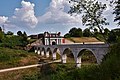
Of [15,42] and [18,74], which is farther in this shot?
[15,42]

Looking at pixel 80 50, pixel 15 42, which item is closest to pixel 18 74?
pixel 80 50

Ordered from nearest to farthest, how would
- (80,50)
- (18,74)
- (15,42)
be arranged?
(80,50)
(18,74)
(15,42)

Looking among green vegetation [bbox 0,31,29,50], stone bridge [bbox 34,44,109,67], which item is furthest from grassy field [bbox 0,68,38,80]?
green vegetation [bbox 0,31,29,50]

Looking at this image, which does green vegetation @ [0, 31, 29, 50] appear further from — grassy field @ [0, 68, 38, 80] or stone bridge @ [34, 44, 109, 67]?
grassy field @ [0, 68, 38, 80]

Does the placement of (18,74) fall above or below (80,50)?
below

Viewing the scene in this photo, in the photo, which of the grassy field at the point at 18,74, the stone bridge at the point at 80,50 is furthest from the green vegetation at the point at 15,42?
the grassy field at the point at 18,74

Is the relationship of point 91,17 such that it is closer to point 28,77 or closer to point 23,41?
point 28,77

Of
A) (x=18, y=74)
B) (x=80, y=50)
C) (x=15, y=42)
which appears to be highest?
(x=15, y=42)

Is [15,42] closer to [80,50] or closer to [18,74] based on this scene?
[18,74]

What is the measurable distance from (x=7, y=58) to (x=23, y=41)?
24857 millimetres

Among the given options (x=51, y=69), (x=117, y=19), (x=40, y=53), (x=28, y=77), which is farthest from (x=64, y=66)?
(x=40, y=53)

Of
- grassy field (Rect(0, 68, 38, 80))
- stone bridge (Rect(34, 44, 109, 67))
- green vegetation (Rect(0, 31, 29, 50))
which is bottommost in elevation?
grassy field (Rect(0, 68, 38, 80))

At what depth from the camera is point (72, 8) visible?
1393 inches

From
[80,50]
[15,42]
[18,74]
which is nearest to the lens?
[80,50]
